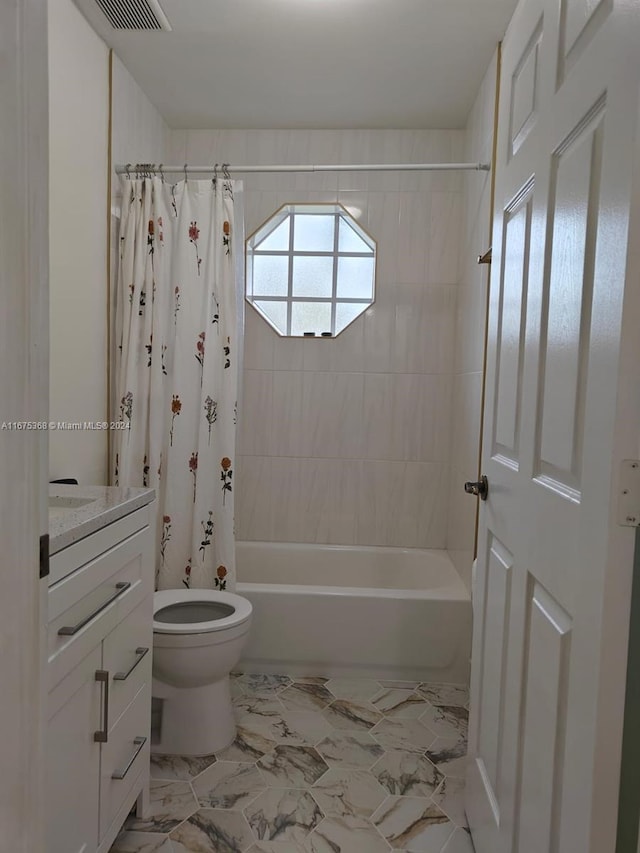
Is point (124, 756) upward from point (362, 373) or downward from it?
downward

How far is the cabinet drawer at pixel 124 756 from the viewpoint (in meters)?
1.32

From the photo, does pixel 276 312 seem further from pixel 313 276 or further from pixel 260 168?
pixel 260 168

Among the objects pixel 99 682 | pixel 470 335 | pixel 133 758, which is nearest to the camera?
pixel 99 682

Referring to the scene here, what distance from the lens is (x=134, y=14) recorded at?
6.35 feet

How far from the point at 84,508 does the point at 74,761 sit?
1.71 feet

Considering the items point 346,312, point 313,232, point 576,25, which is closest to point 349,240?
point 313,232

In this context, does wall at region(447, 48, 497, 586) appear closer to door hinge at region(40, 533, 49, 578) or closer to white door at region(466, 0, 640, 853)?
white door at region(466, 0, 640, 853)

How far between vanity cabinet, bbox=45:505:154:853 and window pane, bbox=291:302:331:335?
5.67 ft

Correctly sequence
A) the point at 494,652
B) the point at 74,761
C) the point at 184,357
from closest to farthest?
the point at 74,761 < the point at 494,652 < the point at 184,357

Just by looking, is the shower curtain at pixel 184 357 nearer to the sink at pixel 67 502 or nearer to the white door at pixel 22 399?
the sink at pixel 67 502

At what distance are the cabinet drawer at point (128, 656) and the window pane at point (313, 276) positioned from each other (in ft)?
6.47

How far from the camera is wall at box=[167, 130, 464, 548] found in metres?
2.92

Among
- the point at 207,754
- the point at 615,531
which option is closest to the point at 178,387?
the point at 207,754

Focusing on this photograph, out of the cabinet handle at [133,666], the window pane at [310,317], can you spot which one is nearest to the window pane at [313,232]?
the window pane at [310,317]
